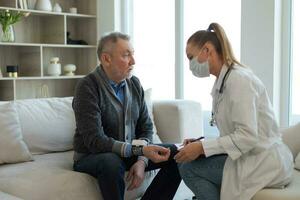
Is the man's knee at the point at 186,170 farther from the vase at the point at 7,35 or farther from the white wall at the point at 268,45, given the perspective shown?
the vase at the point at 7,35

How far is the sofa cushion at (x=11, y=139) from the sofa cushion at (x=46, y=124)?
91 mm

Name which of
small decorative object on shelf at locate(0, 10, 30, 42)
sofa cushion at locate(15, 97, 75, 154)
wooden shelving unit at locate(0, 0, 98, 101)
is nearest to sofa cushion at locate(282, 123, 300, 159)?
sofa cushion at locate(15, 97, 75, 154)

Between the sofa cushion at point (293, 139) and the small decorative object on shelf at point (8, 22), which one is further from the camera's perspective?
Answer: the small decorative object on shelf at point (8, 22)

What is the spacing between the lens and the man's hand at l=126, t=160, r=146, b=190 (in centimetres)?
209

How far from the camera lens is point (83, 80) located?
2.19 m

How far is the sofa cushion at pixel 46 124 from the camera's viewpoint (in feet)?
8.34

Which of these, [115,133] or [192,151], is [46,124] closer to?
[115,133]

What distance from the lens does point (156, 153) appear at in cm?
206

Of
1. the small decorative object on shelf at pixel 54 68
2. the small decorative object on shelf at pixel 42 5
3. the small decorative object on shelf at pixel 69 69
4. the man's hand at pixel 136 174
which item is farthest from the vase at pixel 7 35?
the man's hand at pixel 136 174

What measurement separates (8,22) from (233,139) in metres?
3.04

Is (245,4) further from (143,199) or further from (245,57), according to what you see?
(143,199)

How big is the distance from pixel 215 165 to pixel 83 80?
0.80 meters

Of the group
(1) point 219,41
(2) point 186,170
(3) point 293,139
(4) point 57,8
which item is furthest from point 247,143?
(4) point 57,8

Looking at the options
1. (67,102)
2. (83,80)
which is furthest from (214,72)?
(67,102)
